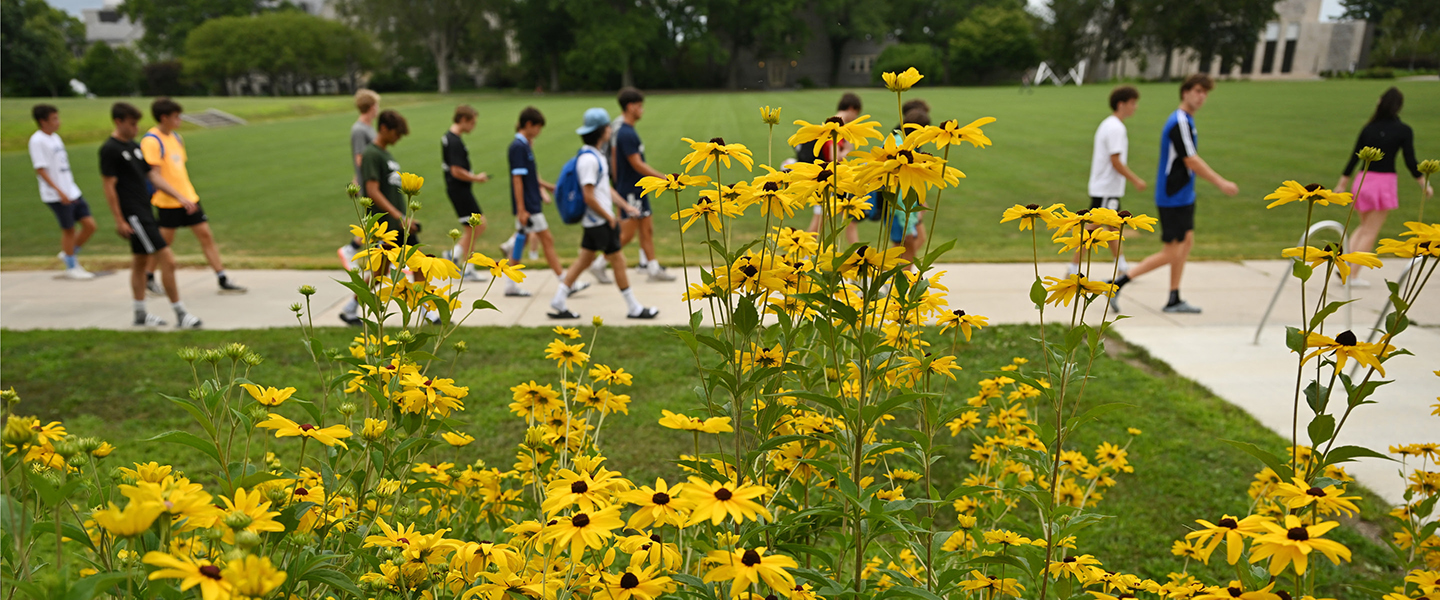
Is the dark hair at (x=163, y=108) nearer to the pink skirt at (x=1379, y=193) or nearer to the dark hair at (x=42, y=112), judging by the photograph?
the dark hair at (x=42, y=112)

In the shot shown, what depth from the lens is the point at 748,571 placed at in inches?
49.5

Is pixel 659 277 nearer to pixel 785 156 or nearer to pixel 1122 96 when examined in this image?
pixel 1122 96

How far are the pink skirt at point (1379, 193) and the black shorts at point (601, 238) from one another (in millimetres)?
6017

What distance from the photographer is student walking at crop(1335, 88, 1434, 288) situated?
6.49 m

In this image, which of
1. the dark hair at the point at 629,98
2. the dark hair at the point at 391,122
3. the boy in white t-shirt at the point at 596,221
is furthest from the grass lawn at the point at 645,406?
the dark hair at the point at 629,98

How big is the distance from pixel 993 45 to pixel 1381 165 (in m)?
50.7

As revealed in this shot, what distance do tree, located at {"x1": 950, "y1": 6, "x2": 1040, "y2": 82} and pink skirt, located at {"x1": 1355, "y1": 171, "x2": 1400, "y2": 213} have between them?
48.1 metres

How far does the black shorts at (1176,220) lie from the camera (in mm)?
6285

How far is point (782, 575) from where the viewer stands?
1.32 meters

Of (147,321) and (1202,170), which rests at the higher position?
(1202,170)

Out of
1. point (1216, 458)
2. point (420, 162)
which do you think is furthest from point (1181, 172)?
point (420, 162)

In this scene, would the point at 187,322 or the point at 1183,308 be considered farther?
the point at 1183,308

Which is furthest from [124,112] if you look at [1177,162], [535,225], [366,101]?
[1177,162]

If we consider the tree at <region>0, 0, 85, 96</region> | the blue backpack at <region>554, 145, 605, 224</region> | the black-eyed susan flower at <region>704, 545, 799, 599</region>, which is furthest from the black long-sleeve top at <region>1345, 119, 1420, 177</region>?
the tree at <region>0, 0, 85, 96</region>
